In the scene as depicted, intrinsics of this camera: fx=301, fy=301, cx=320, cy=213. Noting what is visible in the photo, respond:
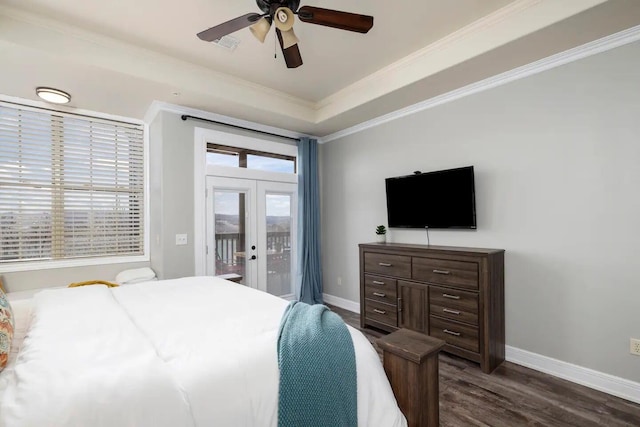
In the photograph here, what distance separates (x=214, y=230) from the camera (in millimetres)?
3779

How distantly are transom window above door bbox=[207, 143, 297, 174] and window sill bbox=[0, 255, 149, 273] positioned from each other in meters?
1.52

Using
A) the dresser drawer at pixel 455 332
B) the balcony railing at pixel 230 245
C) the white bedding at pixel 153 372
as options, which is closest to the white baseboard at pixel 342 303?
the balcony railing at pixel 230 245

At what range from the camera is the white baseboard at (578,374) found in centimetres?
220

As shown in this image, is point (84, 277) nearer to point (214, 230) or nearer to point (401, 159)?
point (214, 230)

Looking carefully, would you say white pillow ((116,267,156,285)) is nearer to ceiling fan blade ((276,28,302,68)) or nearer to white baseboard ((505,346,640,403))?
ceiling fan blade ((276,28,302,68))

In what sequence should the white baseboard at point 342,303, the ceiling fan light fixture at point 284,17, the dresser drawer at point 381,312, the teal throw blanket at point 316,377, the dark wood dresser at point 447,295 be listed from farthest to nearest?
the white baseboard at point 342,303
the dresser drawer at point 381,312
the dark wood dresser at point 447,295
the ceiling fan light fixture at point 284,17
the teal throw blanket at point 316,377

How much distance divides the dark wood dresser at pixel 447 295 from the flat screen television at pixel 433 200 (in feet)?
1.24

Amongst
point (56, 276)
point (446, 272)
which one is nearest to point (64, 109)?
point (56, 276)

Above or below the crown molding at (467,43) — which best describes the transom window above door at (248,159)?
below

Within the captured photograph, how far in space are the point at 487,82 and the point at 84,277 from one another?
15.7 feet

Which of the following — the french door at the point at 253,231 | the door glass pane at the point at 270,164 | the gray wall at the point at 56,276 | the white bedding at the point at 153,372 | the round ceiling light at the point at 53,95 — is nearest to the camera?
the white bedding at the point at 153,372

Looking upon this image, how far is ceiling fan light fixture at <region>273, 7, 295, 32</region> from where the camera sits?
1.85 metres

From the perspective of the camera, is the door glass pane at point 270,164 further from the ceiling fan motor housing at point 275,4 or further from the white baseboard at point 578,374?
the white baseboard at point 578,374

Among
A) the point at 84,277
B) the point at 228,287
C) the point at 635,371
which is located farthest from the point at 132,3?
the point at 635,371
